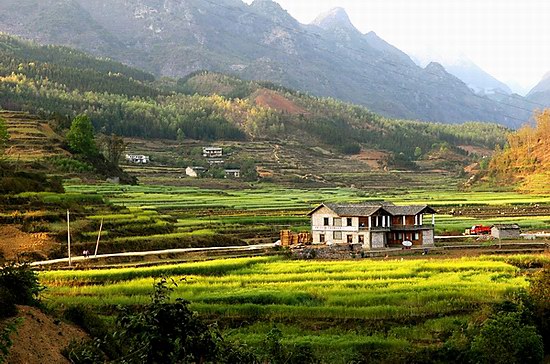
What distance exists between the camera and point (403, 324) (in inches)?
1183

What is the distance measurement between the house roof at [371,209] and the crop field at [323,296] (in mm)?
14397

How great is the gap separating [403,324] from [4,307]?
52.3 ft

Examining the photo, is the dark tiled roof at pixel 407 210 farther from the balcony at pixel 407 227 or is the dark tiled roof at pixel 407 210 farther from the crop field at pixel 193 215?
the crop field at pixel 193 215

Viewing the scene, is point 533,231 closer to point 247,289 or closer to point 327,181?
point 247,289

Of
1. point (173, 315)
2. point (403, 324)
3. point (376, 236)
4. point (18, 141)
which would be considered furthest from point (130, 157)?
point (173, 315)

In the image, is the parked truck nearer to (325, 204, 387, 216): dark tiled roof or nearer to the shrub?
(325, 204, 387, 216): dark tiled roof

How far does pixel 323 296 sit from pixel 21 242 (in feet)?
73.1

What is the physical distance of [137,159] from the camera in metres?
146

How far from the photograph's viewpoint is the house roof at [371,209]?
190ft

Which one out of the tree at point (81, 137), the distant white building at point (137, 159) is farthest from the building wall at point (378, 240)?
the distant white building at point (137, 159)

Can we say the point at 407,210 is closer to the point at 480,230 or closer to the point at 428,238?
the point at 428,238

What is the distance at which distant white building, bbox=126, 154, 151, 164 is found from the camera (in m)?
144

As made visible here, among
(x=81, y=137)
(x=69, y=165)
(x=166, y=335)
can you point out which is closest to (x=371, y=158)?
(x=81, y=137)

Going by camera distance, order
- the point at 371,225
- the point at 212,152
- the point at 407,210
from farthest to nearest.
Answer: the point at 212,152
the point at 407,210
the point at 371,225
